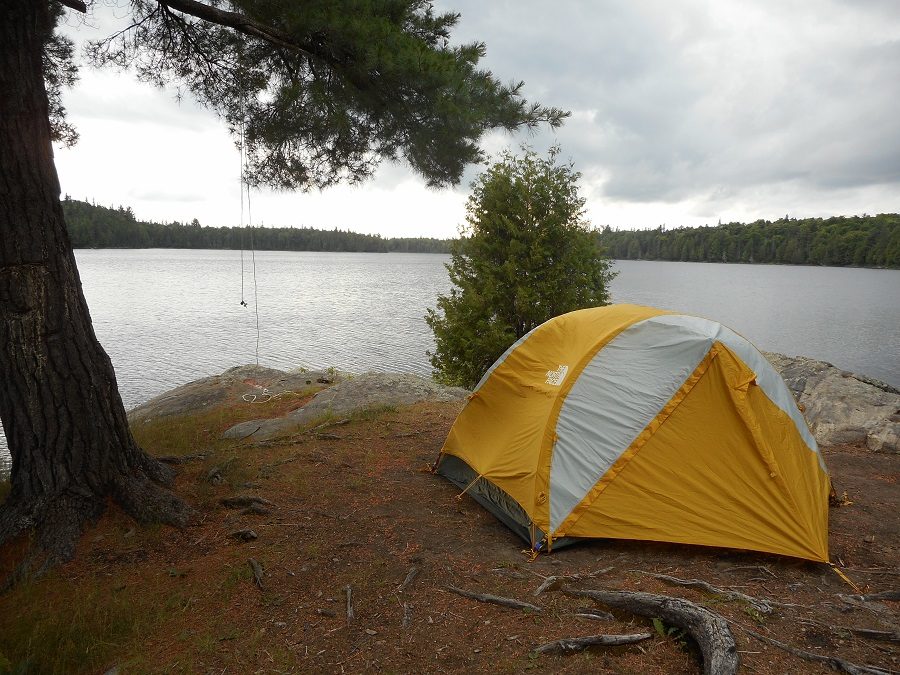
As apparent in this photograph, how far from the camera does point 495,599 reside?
160 inches

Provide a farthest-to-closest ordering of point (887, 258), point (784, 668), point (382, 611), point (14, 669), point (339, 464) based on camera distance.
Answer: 1. point (887, 258)
2. point (339, 464)
3. point (382, 611)
4. point (14, 669)
5. point (784, 668)

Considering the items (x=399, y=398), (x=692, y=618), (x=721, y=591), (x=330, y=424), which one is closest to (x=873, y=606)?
(x=721, y=591)

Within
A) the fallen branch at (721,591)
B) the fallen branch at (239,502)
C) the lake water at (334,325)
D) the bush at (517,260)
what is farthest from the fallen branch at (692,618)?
the lake water at (334,325)

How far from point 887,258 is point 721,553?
4738 inches

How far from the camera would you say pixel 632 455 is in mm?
5148

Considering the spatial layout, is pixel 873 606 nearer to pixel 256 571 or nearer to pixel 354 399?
pixel 256 571

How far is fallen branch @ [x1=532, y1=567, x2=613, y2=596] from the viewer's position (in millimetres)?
4199

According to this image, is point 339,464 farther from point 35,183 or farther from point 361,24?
point 361,24

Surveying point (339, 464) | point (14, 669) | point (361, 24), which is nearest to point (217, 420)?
point (339, 464)

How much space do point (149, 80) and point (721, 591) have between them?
848cm

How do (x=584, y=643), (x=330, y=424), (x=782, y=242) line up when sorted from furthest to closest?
(x=782, y=242) < (x=330, y=424) < (x=584, y=643)

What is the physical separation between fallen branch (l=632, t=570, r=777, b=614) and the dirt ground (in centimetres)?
7

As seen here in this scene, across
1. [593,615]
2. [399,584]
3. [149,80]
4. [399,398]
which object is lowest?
[399,398]

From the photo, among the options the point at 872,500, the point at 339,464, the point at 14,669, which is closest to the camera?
the point at 14,669
